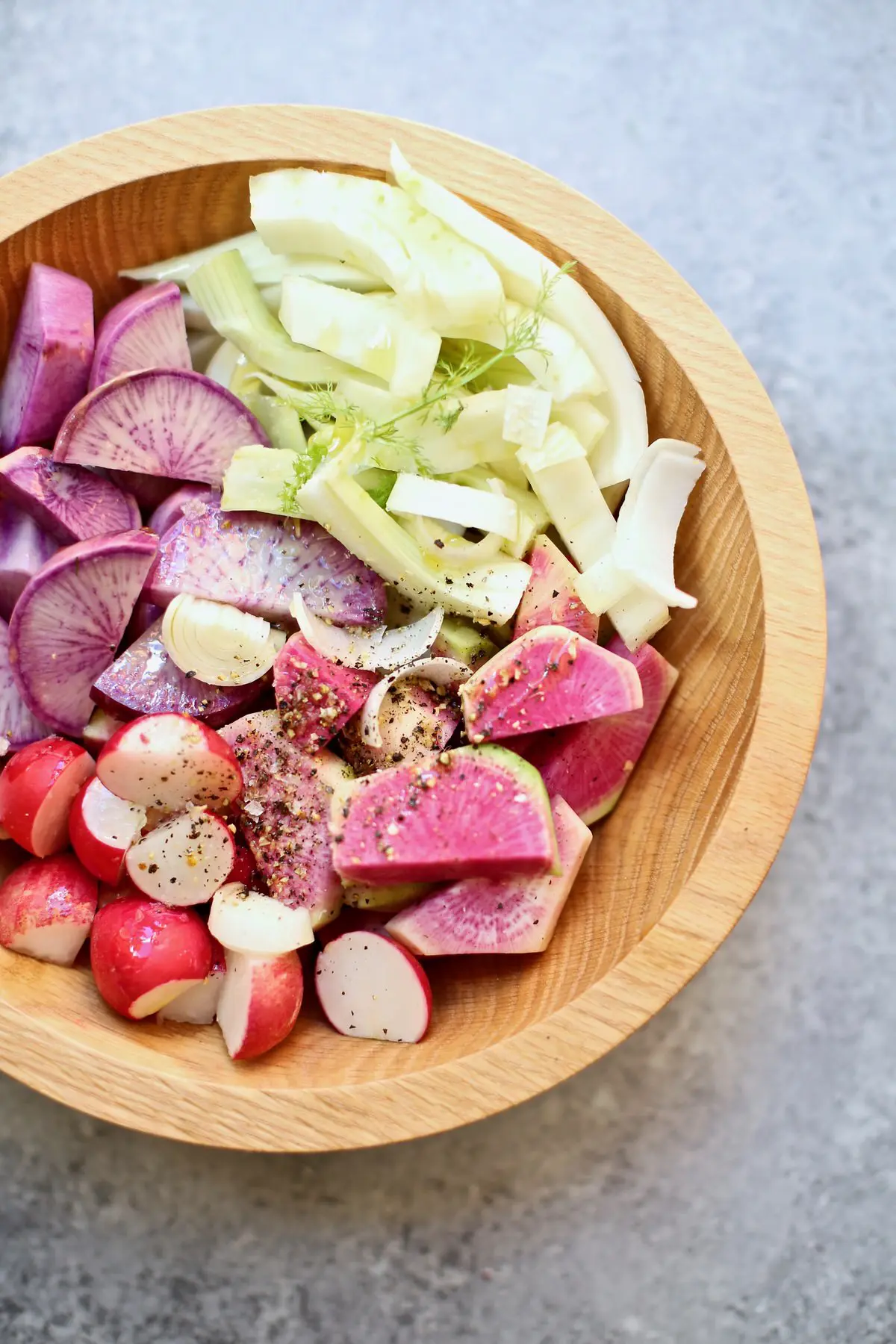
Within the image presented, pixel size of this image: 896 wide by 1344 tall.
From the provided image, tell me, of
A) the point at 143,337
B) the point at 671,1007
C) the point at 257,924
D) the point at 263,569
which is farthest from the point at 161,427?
the point at 671,1007

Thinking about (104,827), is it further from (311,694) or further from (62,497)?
(62,497)

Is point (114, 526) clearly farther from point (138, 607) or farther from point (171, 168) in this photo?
point (171, 168)

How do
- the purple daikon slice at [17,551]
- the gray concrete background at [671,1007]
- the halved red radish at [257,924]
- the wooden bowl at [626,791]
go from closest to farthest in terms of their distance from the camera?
the wooden bowl at [626,791]
the halved red radish at [257,924]
the purple daikon slice at [17,551]
the gray concrete background at [671,1007]

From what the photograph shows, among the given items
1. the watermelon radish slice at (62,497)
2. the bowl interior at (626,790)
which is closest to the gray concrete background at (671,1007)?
the bowl interior at (626,790)

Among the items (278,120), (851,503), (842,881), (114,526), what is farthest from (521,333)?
(842,881)

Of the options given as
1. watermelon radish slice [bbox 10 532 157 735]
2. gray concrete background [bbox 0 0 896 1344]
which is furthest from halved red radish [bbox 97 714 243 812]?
gray concrete background [bbox 0 0 896 1344]

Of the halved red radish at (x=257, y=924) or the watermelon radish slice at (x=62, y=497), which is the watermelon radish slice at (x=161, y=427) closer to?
the watermelon radish slice at (x=62, y=497)

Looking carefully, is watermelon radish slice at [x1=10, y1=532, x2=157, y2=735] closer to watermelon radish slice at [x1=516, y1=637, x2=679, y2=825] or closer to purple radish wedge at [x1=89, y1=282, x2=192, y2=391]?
purple radish wedge at [x1=89, y1=282, x2=192, y2=391]
